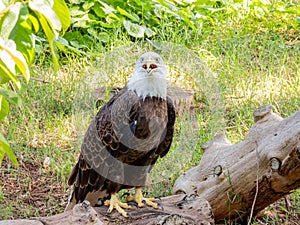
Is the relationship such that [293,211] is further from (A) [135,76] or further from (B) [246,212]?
(A) [135,76]

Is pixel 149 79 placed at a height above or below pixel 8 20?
above

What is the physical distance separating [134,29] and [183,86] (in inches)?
46.0

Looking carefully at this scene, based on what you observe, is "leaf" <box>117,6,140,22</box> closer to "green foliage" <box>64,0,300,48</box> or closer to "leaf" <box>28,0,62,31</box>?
"green foliage" <box>64,0,300,48</box>

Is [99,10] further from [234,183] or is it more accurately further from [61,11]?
[61,11]

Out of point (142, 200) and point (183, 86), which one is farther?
point (183, 86)

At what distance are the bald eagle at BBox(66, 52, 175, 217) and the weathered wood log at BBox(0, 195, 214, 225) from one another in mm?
84

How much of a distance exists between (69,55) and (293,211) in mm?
3522

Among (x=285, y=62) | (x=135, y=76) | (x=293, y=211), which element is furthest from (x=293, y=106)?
(x=135, y=76)

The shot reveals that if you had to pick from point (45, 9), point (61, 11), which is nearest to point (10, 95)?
point (61, 11)

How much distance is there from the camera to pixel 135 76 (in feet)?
13.3

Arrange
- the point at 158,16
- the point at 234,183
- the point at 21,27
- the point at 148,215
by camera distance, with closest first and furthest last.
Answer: the point at 21,27
the point at 148,215
the point at 234,183
the point at 158,16

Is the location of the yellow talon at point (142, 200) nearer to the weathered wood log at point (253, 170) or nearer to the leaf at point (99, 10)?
the weathered wood log at point (253, 170)

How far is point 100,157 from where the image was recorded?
4070mm

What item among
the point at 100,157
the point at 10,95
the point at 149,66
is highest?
the point at 149,66
